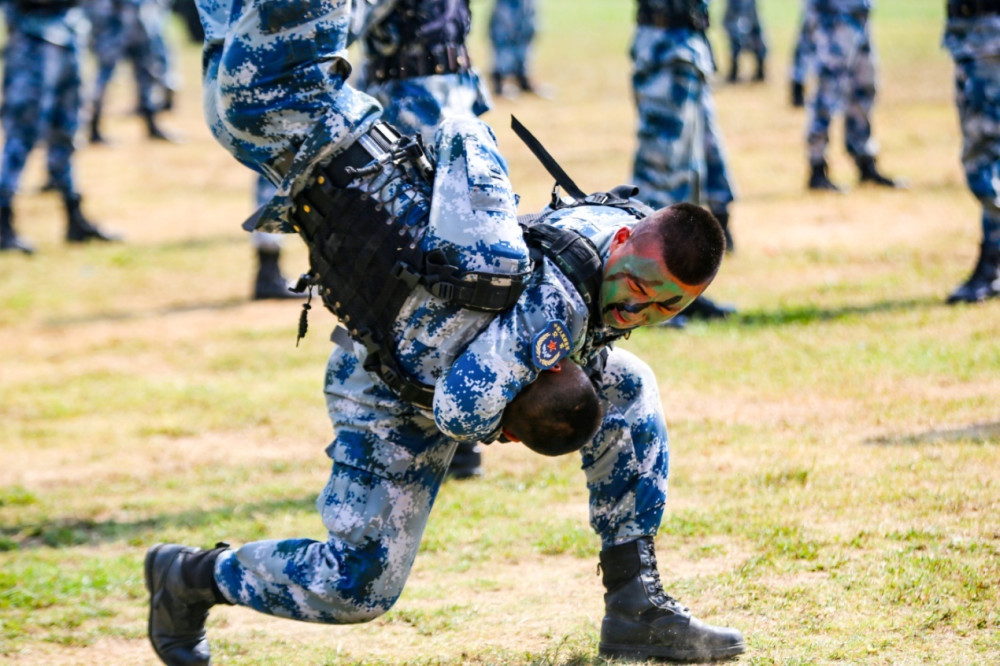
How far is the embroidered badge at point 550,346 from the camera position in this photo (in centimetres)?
298

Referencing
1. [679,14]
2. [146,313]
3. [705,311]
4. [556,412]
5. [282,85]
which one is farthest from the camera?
[146,313]

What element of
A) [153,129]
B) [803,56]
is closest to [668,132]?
[803,56]

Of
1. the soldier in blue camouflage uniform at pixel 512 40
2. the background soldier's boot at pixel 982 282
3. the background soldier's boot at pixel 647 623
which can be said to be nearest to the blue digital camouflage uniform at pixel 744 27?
the soldier in blue camouflage uniform at pixel 512 40

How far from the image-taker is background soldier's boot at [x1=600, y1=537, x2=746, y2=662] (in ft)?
11.4

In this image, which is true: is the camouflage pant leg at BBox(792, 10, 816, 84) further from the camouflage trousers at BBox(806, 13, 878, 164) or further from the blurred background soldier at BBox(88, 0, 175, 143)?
the blurred background soldier at BBox(88, 0, 175, 143)

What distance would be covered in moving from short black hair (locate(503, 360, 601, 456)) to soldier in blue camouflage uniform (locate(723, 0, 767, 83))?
1633cm

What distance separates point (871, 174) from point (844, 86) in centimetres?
97

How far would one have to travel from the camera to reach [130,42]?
1631cm

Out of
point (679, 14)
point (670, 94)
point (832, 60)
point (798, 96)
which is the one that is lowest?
point (798, 96)

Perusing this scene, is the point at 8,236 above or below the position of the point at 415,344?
below

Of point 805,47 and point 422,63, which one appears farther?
point 805,47

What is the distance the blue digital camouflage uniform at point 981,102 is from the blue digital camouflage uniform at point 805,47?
4014 mm

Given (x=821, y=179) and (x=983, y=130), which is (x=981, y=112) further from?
(x=821, y=179)

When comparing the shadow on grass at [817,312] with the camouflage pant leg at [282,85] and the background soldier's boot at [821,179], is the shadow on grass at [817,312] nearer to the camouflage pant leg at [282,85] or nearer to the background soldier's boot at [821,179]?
the background soldier's boot at [821,179]
